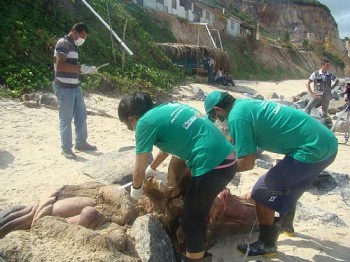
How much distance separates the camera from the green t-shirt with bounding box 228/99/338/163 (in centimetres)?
292

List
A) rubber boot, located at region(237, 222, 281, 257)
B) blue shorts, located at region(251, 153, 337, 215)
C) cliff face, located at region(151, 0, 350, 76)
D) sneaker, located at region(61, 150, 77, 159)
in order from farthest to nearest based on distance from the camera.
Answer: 1. cliff face, located at region(151, 0, 350, 76)
2. sneaker, located at region(61, 150, 77, 159)
3. rubber boot, located at region(237, 222, 281, 257)
4. blue shorts, located at region(251, 153, 337, 215)

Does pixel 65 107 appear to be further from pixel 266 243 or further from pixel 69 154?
pixel 266 243

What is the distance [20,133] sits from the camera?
641 cm

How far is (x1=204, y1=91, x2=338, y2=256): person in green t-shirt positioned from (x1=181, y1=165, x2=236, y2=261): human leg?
0.99ft

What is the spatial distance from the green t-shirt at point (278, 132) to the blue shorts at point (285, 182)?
0.07 m

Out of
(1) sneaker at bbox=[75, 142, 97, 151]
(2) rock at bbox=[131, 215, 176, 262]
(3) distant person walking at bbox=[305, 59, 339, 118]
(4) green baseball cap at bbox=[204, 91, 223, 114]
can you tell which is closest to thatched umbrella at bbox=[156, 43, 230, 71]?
(3) distant person walking at bbox=[305, 59, 339, 118]

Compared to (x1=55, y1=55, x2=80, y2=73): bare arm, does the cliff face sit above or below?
above

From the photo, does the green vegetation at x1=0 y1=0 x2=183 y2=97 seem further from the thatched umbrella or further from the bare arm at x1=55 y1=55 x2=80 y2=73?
the bare arm at x1=55 y1=55 x2=80 y2=73

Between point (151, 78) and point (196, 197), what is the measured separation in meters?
11.4

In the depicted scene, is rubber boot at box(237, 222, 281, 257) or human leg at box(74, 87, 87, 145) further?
human leg at box(74, 87, 87, 145)

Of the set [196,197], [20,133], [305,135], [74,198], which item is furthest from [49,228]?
[20,133]

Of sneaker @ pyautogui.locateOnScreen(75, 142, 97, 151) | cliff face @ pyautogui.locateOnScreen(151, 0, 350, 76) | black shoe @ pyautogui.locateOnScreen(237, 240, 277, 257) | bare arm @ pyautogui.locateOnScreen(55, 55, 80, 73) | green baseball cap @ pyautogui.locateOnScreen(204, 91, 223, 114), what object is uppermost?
cliff face @ pyautogui.locateOnScreen(151, 0, 350, 76)

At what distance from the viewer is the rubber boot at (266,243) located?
328 centimetres

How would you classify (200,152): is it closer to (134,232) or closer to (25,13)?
(134,232)
